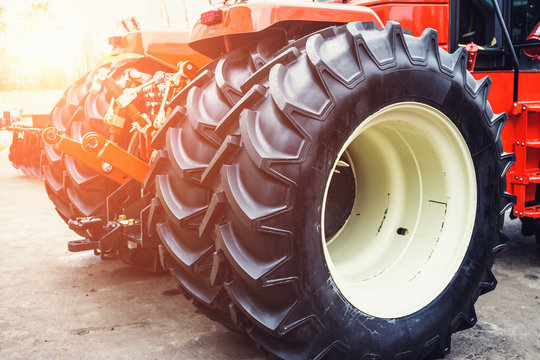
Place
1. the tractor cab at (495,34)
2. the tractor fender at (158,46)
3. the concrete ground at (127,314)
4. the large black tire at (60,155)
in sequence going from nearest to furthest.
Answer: the concrete ground at (127,314) → the tractor cab at (495,34) → the tractor fender at (158,46) → the large black tire at (60,155)

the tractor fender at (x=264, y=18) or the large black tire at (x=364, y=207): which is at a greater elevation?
the tractor fender at (x=264, y=18)

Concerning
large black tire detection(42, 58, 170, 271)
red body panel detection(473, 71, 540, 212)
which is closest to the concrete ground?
large black tire detection(42, 58, 170, 271)

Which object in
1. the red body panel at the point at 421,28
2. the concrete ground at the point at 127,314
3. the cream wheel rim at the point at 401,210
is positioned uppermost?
the red body panel at the point at 421,28

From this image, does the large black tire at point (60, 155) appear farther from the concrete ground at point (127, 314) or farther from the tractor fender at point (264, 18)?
the tractor fender at point (264, 18)

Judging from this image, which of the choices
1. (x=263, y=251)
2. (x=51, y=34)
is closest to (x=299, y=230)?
(x=263, y=251)

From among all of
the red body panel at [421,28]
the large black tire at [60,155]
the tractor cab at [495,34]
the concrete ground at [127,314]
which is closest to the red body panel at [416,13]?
the red body panel at [421,28]

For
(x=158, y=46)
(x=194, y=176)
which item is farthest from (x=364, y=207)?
(x=158, y=46)

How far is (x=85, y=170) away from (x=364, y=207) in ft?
5.95

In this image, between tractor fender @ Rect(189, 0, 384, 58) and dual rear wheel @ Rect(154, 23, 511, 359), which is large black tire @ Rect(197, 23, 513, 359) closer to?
dual rear wheel @ Rect(154, 23, 511, 359)

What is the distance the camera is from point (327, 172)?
77.1 inches

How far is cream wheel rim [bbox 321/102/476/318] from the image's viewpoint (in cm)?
234

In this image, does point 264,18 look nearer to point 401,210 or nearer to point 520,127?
point 401,210

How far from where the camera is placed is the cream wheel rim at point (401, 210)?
2.34 m

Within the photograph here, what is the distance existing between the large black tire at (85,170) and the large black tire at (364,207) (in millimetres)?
1391
